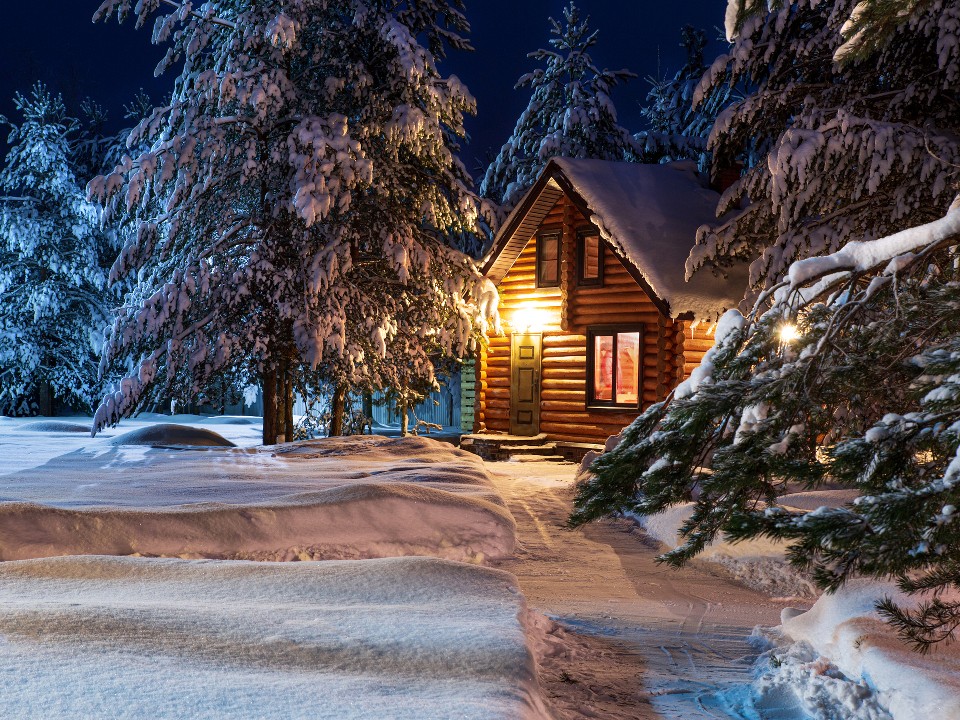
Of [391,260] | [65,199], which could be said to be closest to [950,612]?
[391,260]

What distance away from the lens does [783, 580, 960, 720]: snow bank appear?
422cm

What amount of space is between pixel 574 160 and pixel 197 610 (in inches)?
728

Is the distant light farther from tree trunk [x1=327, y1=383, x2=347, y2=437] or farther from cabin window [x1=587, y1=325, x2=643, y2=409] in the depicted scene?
cabin window [x1=587, y1=325, x2=643, y2=409]

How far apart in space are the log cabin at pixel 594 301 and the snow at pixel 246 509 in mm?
8417

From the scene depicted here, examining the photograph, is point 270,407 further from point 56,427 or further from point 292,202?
point 56,427

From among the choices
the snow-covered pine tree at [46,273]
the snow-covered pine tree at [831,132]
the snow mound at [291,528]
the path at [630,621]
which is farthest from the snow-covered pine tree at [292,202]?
the snow-covered pine tree at [46,273]

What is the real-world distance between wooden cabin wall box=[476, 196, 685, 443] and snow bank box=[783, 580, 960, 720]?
44.9 ft

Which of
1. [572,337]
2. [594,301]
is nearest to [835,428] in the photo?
[594,301]

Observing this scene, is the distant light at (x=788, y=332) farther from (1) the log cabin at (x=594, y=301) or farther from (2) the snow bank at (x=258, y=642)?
(1) the log cabin at (x=594, y=301)

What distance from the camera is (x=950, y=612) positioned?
4324 millimetres

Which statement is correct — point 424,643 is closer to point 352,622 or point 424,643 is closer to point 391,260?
point 352,622

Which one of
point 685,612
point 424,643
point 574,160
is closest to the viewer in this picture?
point 424,643

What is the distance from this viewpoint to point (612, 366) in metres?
21.1

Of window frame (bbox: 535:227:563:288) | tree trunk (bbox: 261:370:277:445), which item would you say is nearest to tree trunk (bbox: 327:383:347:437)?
tree trunk (bbox: 261:370:277:445)
